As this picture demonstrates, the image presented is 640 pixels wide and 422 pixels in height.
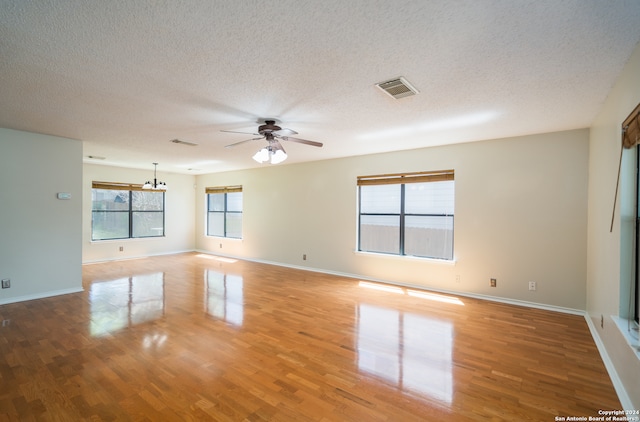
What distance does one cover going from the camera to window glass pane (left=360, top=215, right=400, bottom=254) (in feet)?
17.8

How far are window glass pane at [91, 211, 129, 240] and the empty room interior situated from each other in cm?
169

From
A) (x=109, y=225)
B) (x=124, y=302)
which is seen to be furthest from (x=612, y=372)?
(x=109, y=225)

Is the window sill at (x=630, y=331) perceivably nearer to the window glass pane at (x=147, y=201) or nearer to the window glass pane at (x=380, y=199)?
the window glass pane at (x=380, y=199)

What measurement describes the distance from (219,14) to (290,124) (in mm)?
2046

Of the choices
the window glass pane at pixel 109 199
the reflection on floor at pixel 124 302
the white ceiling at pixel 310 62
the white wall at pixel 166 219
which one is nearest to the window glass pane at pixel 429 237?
the white ceiling at pixel 310 62

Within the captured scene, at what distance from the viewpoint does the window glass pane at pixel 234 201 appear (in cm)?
820

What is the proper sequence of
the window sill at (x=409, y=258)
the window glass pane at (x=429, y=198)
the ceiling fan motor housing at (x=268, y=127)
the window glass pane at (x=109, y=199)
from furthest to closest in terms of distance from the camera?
the window glass pane at (x=109, y=199) < the window glass pane at (x=429, y=198) < the window sill at (x=409, y=258) < the ceiling fan motor housing at (x=268, y=127)

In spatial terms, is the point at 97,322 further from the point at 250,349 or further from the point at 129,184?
the point at 129,184

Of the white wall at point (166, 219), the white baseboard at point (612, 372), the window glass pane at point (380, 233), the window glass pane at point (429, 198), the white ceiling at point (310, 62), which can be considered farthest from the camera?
the white wall at point (166, 219)

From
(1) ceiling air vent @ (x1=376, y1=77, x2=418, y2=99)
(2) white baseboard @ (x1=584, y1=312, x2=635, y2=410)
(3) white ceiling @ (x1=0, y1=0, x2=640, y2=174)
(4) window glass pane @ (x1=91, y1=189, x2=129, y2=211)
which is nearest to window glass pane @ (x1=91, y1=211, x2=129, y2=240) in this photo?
(4) window glass pane @ (x1=91, y1=189, x2=129, y2=211)

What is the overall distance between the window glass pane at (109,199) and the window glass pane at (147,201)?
0.19 metres

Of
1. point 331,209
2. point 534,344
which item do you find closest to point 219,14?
point 534,344

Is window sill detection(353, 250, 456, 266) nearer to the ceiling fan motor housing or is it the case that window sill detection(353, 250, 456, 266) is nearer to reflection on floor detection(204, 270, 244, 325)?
reflection on floor detection(204, 270, 244, 325)

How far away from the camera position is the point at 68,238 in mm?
4633
